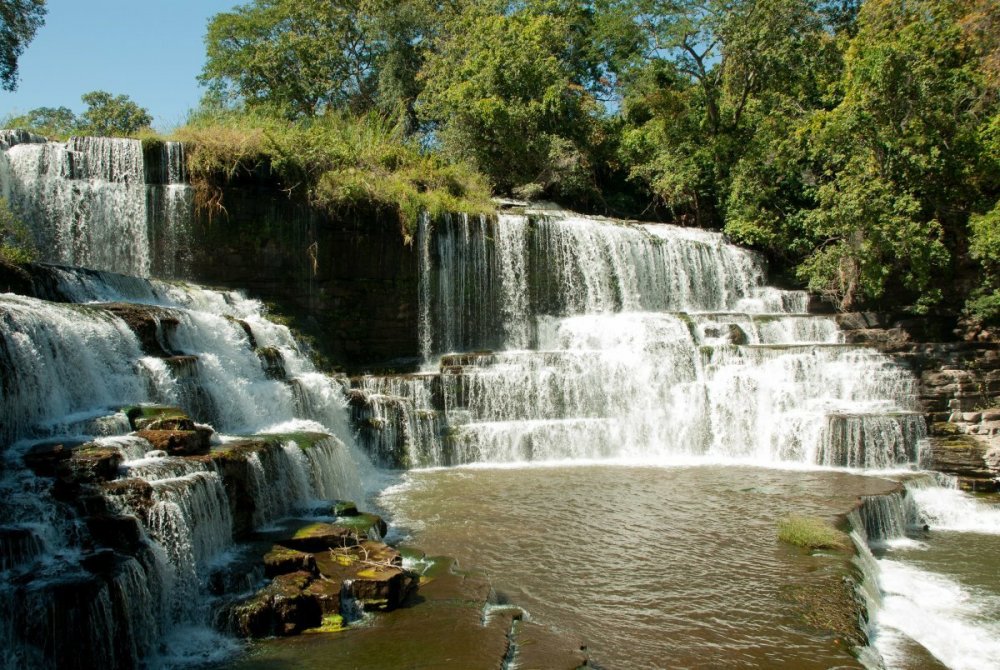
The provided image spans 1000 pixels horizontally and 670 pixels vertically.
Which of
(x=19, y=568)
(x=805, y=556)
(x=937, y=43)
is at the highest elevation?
(x=937, y=43)

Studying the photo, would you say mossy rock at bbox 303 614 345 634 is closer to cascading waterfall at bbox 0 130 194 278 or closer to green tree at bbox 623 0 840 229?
cascading waterfall at bbox 0 130 194 278

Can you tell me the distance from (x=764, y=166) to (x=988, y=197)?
18.7ft

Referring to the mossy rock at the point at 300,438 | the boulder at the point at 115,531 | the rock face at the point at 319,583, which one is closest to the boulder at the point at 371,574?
the rock face at the point at 319,583

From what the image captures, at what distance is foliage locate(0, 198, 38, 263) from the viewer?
39.1ft

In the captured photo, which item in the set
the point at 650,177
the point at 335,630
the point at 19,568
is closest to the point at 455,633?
the point at 335,630

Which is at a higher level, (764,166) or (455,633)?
(764,166)

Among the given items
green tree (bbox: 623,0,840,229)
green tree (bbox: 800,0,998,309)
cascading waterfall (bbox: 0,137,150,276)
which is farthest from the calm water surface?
green tree (bbox: 623,0,840,229)

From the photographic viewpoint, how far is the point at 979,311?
1495 centimetres

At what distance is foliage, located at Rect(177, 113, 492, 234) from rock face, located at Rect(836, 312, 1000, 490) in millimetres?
9473

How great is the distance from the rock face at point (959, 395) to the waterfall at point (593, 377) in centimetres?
37

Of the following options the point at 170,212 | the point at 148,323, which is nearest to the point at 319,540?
the point at 148,323

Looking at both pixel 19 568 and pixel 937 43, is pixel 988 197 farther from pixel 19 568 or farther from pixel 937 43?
pixel 19 568

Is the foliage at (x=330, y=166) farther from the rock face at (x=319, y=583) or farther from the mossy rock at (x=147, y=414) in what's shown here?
the rock face at (x=319, y=583)

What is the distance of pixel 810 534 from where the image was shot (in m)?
8.16
